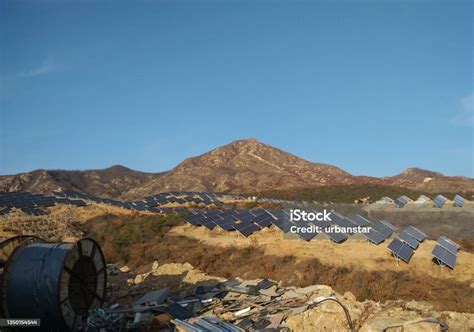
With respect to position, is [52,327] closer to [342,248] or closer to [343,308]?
[343,308]

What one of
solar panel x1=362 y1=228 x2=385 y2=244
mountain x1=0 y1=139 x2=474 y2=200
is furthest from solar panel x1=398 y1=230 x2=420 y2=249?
mountain x1=0 y1=139 x2=474 y2=200

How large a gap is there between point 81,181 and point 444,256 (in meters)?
107

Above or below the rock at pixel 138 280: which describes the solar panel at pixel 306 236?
above

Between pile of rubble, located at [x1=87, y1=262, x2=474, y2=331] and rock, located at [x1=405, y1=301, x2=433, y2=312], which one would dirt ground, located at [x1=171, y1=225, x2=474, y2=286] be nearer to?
rock, located at [x1=405, y1=301, x2=433, y2=312]

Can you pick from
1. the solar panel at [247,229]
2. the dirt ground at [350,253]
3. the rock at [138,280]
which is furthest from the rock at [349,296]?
the solar panel at [247,229]

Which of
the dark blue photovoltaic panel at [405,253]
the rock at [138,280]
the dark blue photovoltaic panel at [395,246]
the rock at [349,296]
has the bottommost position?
the rock at [349,296]

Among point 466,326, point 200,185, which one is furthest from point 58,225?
point 200,185

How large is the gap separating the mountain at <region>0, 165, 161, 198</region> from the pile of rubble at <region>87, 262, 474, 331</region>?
87.9 metres

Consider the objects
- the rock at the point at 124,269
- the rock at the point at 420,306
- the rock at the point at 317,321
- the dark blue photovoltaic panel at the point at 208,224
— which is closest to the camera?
the rock at the point at 317,321

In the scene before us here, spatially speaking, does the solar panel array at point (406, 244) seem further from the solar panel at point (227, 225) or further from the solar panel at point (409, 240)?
the solar panel at point (227, 225)

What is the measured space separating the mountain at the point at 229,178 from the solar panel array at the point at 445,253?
204 ft

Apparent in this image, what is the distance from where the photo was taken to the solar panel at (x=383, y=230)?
26.0m

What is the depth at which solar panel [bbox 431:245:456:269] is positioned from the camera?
66.6ft

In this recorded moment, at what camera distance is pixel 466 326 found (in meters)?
11.8
